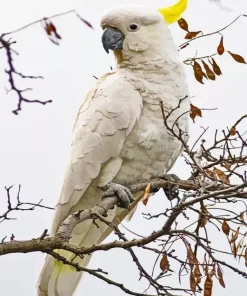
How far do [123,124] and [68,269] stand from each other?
2.37ft

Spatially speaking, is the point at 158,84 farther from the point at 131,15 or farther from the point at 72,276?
the point at 72,276

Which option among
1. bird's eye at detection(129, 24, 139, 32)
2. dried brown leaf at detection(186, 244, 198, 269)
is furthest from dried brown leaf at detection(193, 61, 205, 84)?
dried brown leaf at detection(186, 244, 198, 269)

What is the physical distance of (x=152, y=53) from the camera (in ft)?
8.51

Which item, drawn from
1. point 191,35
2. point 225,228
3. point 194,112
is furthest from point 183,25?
point 225,228

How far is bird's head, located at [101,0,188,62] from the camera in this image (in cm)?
259

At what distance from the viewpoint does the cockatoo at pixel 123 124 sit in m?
2.43

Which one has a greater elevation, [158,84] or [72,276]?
[158,84]

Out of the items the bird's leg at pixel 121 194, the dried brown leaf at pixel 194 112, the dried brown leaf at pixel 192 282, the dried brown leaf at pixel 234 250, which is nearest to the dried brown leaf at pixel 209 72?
the dried brown leaf at pixel 194 112

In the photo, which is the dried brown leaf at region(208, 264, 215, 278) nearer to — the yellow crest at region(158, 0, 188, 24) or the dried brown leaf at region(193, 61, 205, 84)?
the dried brown leaf at region(193, 61, 205, 84)

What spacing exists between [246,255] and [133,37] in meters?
1.19

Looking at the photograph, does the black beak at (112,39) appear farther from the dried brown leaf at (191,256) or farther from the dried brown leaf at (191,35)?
the dried brown leaf at (191,256)

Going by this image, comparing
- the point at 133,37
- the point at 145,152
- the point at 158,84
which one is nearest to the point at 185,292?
the point at 145,152

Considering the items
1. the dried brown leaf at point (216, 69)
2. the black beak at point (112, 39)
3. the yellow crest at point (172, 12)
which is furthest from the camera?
the yellow crest at point (172, 12)

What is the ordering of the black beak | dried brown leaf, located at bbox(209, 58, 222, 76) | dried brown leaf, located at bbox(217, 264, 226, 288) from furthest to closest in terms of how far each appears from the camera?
1. the black beak
2. dried brown leaf, located at bbox(209, 58, 222, 76)
3. dried brown leaf, located at bbox(217, 264, 226, 288)
